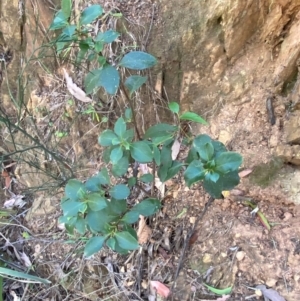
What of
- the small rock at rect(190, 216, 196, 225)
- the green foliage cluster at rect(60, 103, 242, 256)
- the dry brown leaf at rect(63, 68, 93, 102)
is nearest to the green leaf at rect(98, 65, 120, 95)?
the green foliage cluster at rect(60, 103, 242, 256)

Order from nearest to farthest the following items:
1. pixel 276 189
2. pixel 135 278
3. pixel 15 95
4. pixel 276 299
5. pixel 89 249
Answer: pixel 89 249 < pixel 276 299 < pixel 276 189 < pixel 135 278 < pixel 15 95

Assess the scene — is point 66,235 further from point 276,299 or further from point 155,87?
point 276,299

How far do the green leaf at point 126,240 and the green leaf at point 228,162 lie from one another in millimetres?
327

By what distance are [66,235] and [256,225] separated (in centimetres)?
87

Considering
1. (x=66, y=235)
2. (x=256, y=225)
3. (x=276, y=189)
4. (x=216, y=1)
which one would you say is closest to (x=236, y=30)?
(x=216, y=1)

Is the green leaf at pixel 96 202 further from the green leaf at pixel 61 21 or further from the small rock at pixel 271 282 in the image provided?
the small rock at pixel 271 282

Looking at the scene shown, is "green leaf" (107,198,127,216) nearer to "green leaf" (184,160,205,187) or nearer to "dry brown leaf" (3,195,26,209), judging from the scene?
"green leaf" (184,160,205,187)

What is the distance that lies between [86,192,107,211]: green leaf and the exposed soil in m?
0.55

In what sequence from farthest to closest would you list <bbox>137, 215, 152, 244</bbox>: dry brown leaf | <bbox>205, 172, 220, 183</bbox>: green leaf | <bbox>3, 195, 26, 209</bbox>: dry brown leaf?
1. <bbox>3, 195, 26, 209</bbox>: dry brown leaf
2. <bbox>137, 215, 152, 244</bbox>: dry brown leaf
3. <bbox>205, 172, 220, 183</bbox>: green leaf

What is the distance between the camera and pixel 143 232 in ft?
5.42

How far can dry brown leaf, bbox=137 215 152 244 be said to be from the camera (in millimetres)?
1646

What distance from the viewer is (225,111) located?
156 cm

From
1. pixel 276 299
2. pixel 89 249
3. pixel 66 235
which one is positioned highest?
pixel 89 249

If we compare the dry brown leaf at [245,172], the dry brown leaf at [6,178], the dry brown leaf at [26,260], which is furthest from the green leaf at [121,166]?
the dry brown leaf at [6,178]
